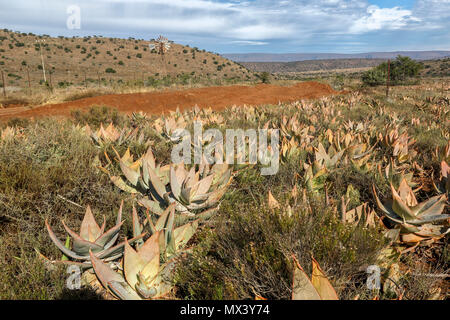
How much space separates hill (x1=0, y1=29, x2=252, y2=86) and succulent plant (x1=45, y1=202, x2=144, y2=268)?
88.5 ft

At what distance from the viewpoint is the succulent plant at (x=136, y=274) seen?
1.49 metres

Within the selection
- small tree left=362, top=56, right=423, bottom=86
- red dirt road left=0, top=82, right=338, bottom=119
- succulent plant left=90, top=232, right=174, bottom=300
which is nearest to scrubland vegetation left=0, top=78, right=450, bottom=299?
succulent plant left=90, top=232, right=174, bottom=300

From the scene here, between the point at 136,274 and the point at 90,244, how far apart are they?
1.20 feet

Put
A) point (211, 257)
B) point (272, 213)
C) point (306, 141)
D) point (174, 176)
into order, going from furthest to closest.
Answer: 1. point (306, 141)
2. point (174, 176)
3. point (272, 213)
4. point (211, 257)

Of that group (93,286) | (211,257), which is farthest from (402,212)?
(93,286)

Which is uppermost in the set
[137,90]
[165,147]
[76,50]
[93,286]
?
[76,50]

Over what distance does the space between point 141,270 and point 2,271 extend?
105 centimetres

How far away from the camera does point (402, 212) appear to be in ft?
6.58

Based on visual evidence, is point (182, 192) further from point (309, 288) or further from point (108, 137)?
point (108, 137)

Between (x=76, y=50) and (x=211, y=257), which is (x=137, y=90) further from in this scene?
(x=76, y=50)

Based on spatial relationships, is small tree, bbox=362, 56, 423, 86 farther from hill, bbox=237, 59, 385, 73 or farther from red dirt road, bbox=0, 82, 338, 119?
hill, bbox=237, 59, 385, 73

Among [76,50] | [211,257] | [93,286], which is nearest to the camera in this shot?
[93,286]

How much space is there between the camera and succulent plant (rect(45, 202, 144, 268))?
166cm

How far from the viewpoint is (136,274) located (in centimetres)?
156
